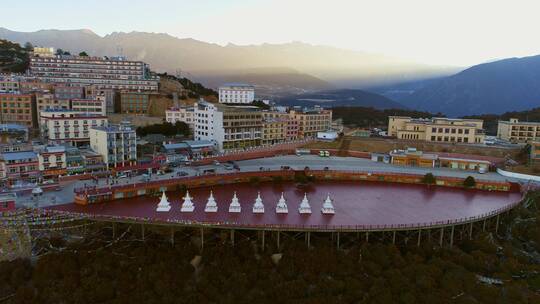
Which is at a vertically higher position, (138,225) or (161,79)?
(161,79)

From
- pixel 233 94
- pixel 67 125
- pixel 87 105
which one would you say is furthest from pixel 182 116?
pixel 233 94

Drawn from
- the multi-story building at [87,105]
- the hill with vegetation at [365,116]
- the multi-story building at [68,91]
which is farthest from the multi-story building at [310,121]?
the multi-story building at [68,91]

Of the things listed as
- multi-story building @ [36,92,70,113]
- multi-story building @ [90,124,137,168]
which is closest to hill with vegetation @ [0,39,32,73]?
multi-story building @ [36,92,70,113]

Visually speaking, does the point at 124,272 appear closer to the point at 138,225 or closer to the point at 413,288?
the point at 138,225

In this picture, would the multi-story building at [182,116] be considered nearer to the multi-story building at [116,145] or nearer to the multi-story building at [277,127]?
the multi-story building at [277,127]

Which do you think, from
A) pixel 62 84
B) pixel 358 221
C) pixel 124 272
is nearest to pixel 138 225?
pixel 124 272

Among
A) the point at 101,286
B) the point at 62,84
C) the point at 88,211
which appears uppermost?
the point at 62,84
